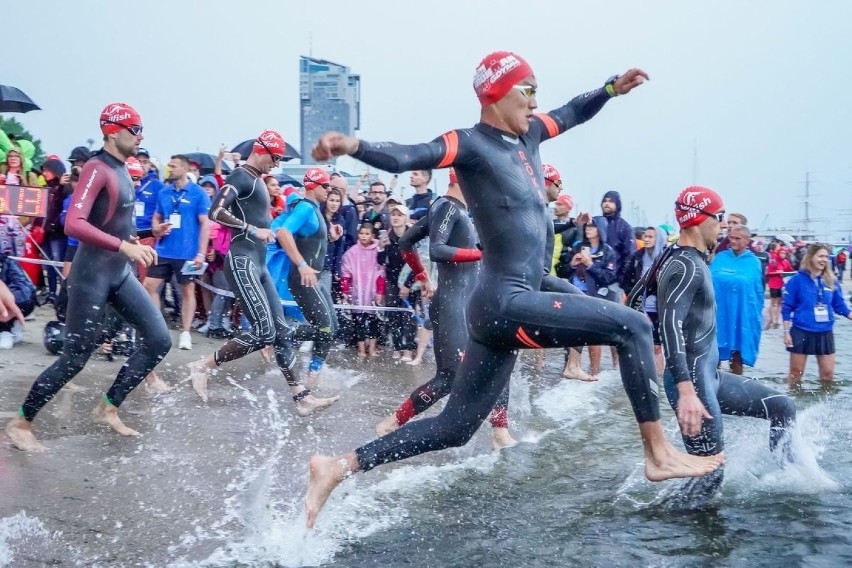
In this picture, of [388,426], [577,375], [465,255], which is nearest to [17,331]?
[388,426]

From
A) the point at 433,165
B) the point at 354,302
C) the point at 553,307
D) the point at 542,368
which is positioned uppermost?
the point at 433,165

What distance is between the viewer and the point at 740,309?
8930 millimetres

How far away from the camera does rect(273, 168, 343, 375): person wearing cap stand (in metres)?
7.55

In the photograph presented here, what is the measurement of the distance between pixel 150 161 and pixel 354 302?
297 cm

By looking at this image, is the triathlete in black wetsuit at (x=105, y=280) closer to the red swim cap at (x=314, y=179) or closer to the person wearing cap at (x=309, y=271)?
the person wearing cap at (x=309, y=271)

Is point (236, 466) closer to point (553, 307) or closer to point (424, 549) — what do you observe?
point (424, 549)

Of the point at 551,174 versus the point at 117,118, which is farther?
the point at 551,174

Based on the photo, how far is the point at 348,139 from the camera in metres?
3.58

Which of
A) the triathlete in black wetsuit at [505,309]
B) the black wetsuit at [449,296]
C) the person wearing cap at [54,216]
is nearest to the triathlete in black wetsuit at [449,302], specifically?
the black wetsuit at [449,296]

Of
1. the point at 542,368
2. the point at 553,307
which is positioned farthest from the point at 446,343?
the point at 542,368

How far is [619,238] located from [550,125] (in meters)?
5.89

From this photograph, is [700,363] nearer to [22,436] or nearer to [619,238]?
[22,436]

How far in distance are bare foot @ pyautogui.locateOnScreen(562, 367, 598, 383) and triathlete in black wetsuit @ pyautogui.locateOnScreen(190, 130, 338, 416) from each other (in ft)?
11.2

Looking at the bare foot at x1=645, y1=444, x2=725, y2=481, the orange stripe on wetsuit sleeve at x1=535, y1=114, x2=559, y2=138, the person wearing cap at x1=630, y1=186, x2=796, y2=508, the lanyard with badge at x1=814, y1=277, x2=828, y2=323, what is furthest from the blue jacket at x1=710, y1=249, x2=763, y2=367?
the bare foot at x1=645, y1=444, x2=725, y2=481
